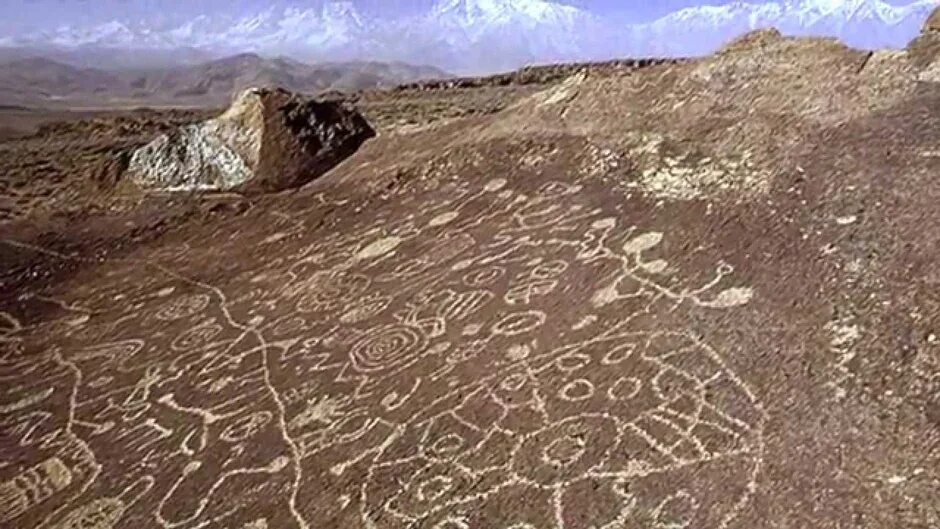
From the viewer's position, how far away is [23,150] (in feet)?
56.9

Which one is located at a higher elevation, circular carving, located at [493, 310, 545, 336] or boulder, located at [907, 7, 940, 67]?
boulder, located at [907, 7, 940, 67]

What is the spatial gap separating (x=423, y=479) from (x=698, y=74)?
3.17 m

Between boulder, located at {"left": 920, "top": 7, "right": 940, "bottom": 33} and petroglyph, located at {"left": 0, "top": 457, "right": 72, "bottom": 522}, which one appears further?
boulder, located at {"left": 920, "top": 7, "right": 940, "bottom": 33}

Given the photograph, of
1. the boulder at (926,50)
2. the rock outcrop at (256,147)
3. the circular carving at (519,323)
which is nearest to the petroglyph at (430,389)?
the circular carving at (519,323)

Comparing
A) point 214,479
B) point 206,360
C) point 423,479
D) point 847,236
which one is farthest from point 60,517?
point 847,236

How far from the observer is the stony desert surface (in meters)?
3.62

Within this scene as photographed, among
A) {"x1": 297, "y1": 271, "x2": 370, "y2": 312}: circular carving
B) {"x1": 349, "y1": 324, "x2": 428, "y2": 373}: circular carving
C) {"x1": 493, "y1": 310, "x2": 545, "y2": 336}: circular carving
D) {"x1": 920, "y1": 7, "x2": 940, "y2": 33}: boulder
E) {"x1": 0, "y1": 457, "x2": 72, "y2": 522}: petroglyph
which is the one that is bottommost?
{"x1": 0, "y1": 457, "x2": 72, "y2": 522}: petroglyph

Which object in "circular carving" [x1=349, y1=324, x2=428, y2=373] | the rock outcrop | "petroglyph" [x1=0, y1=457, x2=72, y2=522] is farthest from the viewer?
the rock outcrop

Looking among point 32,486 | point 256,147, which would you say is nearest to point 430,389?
point 32,486

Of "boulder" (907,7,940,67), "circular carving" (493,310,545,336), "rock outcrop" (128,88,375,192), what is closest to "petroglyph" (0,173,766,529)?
"circular carving" (493,310,545,336)

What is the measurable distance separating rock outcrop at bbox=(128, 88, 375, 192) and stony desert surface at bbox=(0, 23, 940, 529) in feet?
4.18

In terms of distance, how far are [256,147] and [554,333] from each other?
4.91 m

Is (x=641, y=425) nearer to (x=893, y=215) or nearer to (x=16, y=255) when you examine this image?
(x=893, y=215)

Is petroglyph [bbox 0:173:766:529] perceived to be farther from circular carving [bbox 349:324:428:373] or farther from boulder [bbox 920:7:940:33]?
boulder [bbox 920:7:940:33]
